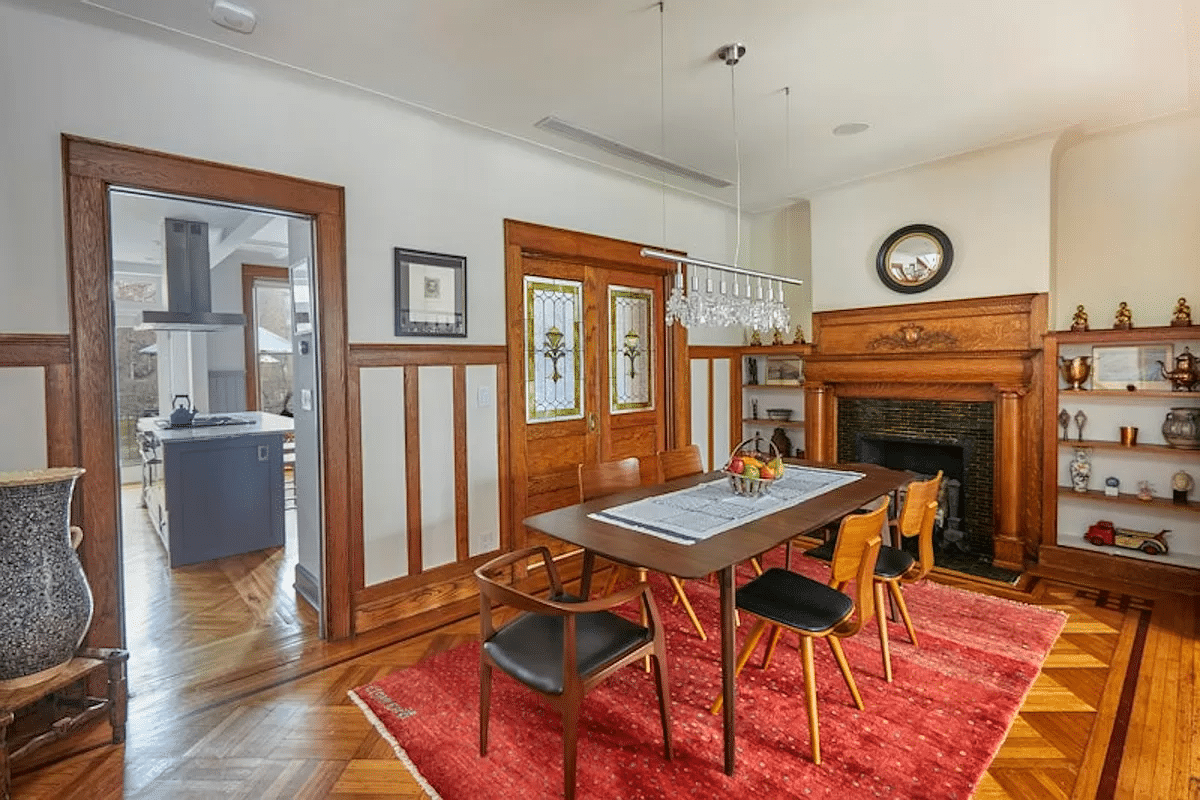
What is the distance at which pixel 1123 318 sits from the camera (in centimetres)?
349

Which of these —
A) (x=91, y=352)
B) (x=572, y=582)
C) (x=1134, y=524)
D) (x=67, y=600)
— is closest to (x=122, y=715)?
(x=67, y=600)

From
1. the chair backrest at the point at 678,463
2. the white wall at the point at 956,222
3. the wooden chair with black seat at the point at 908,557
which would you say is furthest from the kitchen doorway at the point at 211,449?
the white wall at the point at 956,222

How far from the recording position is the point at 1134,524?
11.9 feet

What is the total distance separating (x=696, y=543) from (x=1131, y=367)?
3367 millimetres

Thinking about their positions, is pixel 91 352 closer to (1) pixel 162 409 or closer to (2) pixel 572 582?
(2) pixel 572 582

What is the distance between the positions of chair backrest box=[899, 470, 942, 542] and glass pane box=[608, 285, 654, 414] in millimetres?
2217

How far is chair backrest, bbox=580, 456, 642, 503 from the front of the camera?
3.02m

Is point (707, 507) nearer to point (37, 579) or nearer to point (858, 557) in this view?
point (858, 557)

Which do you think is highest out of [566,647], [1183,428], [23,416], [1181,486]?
[23,416]

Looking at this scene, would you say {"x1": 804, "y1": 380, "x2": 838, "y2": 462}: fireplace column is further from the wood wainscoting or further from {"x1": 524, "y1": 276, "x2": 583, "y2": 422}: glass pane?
the wood wainscoting

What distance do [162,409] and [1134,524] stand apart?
9549mm

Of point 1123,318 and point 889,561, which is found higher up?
point 1123,318

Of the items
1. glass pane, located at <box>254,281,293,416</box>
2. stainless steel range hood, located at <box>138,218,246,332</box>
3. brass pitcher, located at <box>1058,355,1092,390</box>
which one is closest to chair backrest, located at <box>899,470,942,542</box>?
brass pitcher, located at <box>1058,355,1092,390</box>

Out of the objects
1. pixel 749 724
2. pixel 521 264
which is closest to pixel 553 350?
pixel 521 264
